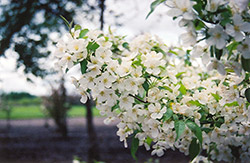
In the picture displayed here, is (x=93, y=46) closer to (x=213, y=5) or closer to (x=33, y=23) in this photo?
(x=213, y=5)

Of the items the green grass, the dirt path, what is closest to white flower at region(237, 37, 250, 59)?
the dirt path

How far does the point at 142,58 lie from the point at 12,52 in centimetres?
226

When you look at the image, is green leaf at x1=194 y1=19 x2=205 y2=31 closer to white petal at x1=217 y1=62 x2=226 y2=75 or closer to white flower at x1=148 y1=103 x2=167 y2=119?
white petal at x1=217 y1=62 x2=226 y2=75

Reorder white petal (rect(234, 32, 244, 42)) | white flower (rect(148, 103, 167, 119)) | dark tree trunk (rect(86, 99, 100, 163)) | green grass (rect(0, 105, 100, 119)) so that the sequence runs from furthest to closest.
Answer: green grass (rect(0, 105, 100, 119)), dark tree trunk (rect(86, 99, 100, 163)), white flower (rect(148, 103, 167, 119)), white petal (rect(234, 32, 244, 42))

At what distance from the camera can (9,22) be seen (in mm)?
3061

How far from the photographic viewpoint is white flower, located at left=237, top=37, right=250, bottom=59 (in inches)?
26.0

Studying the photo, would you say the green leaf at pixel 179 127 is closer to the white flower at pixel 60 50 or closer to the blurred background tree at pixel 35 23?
the white flower at pixel 60 50

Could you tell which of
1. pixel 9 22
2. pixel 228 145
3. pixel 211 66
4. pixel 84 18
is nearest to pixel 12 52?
pixel 9 22

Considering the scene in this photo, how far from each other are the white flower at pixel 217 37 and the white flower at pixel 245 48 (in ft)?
0.16

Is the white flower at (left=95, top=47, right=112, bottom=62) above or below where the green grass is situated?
above


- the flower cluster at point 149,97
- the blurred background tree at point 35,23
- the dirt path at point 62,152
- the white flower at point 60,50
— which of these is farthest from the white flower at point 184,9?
the dirt path at point 62,152

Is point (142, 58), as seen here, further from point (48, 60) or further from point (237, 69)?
point (48, 60)

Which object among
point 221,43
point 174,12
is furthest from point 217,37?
point 174,12

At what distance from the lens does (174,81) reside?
1.16 metres
